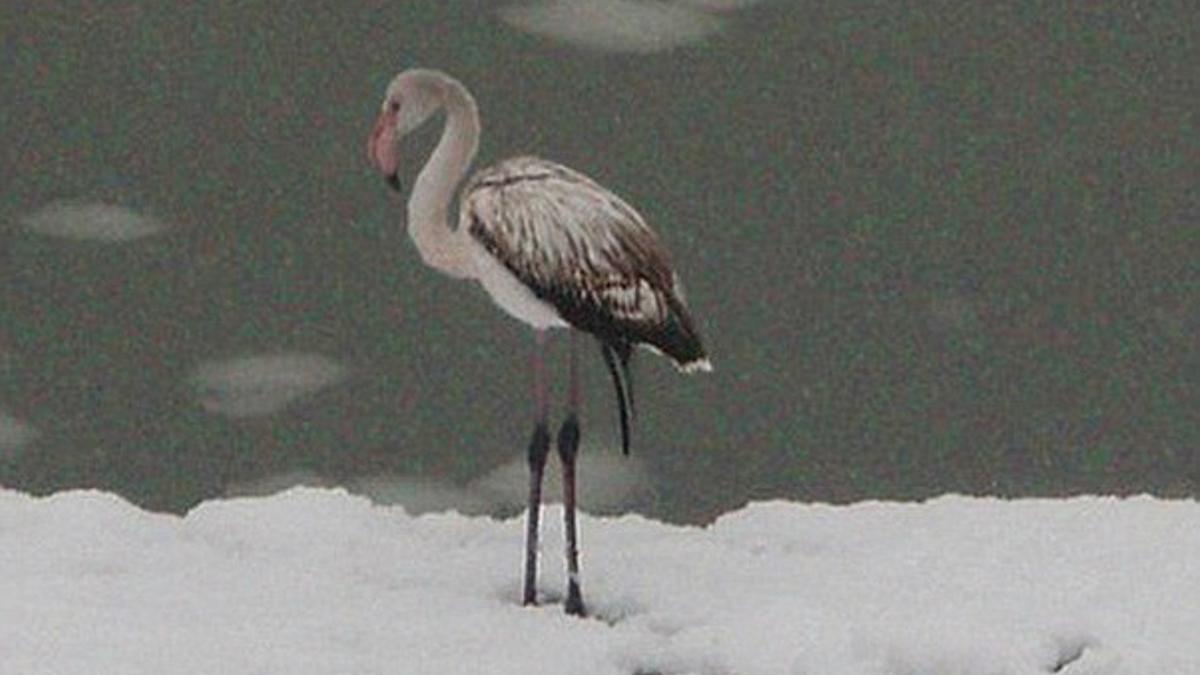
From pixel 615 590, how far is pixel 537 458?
18.4 inches

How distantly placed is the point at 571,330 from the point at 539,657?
81 centimetres

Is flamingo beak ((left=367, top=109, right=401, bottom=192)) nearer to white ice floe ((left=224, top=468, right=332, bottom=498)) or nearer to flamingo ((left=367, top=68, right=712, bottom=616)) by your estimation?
flamingo ((left=367, top=68, right=712, bottom=616))

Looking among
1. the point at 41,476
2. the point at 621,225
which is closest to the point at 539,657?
the point at 621,225

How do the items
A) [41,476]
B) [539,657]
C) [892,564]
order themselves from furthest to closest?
[41,476]
[892,564]
[539,657]

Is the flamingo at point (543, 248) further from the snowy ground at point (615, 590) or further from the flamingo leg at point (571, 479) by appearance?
the snowy ground at point (615, 590)

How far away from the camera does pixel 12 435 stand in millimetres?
11633

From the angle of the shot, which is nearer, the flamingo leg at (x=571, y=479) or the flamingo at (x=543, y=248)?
the flamingo at (x=543, y=248)

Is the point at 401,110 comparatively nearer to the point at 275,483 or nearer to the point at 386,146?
the point at 386,146

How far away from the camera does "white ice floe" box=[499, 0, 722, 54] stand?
1359 cm

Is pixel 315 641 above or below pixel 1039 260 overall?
below

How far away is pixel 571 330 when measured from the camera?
26.2ft

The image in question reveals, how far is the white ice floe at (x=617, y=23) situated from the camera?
13594mm

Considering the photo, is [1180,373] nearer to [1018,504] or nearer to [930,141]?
[930,141]

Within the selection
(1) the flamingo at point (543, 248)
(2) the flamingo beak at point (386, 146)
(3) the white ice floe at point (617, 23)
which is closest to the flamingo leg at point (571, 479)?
(1) the flamingo at point (543, 248)
